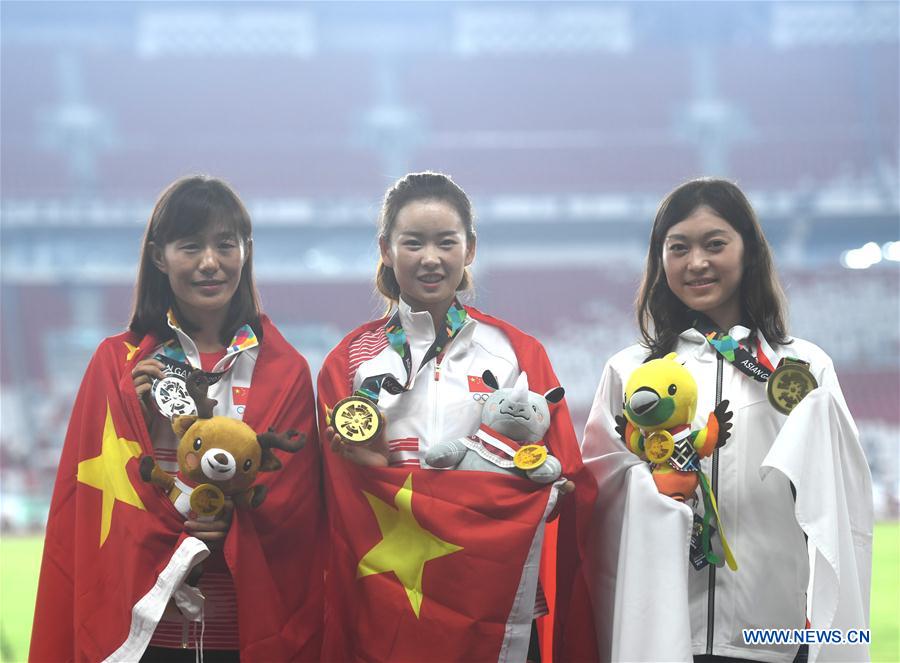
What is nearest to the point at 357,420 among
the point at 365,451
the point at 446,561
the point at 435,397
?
the point at 365,451

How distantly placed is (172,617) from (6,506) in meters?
8.87

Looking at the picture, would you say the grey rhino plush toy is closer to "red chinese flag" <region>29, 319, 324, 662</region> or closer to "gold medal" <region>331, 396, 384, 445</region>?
"gold medal" <region>331, 396, 384, 445</region>

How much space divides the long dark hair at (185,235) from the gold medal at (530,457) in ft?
2.10

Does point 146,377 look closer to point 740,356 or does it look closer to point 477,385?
point 477,385

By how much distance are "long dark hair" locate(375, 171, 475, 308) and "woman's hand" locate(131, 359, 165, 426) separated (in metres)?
0.52

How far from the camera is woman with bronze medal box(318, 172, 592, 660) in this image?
1809 millimetres

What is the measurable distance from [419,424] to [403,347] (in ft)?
0.57

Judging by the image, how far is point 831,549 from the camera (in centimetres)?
177

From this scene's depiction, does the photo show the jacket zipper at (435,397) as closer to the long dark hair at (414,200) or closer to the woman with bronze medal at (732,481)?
the long dark hair at (414,200)

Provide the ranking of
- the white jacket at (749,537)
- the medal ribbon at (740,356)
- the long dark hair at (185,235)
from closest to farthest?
the white jacket at (749,537) → the medal ribbon at (740,356) → the long dark hair at (185,235)

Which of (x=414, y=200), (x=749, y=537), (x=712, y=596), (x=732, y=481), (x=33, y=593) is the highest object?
(x=414, y=200)

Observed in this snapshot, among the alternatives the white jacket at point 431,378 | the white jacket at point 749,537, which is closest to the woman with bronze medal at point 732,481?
the white jacket at point 749,537

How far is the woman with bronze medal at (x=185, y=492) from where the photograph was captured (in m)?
1.84

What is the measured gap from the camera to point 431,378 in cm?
199
